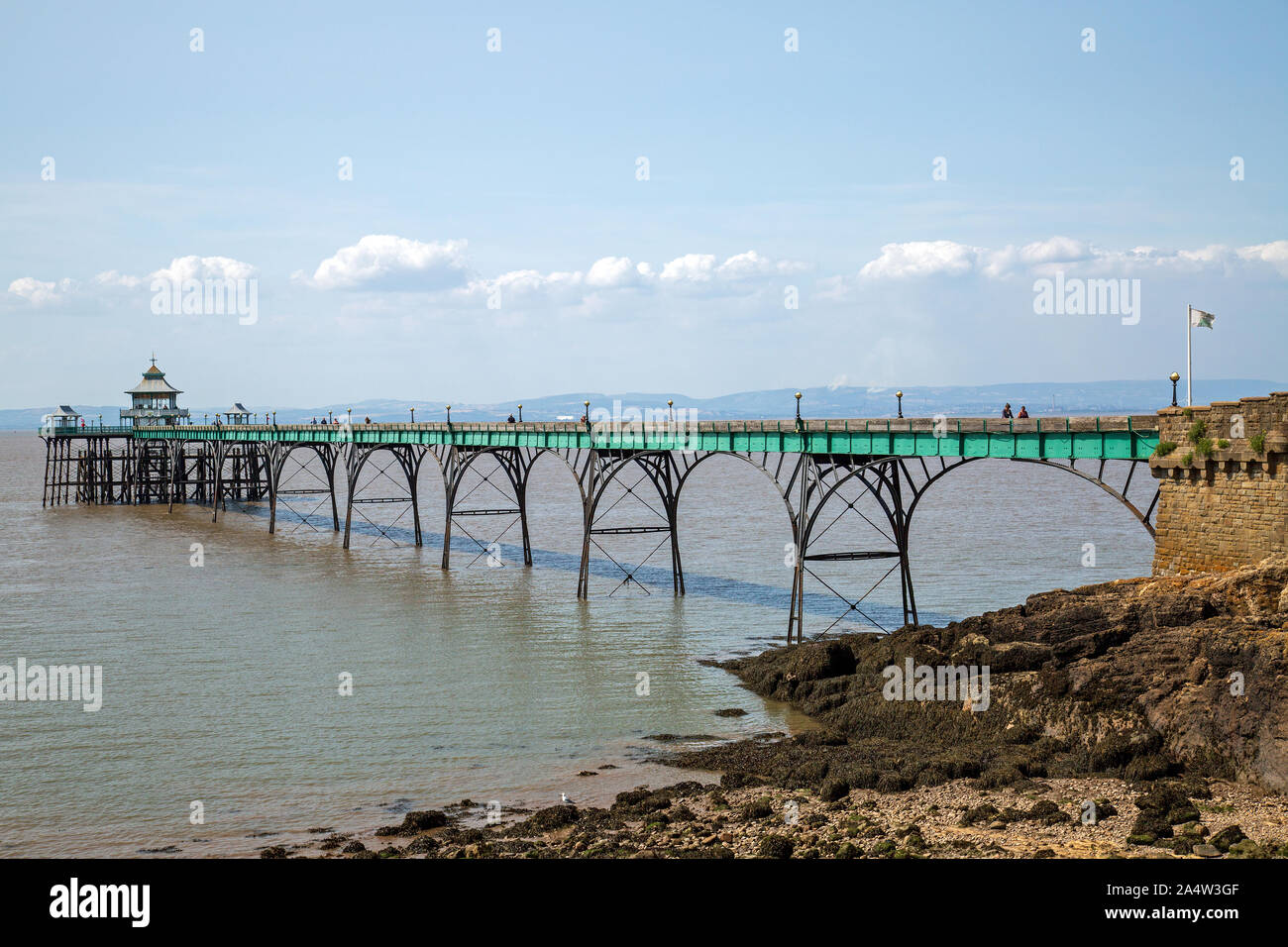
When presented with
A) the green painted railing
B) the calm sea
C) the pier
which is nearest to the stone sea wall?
the pier

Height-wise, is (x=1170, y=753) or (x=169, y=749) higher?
(x=1170, y=753)

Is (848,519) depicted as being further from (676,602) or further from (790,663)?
(790,663)

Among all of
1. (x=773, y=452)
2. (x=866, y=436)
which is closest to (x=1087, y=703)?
(x=866, y=436)

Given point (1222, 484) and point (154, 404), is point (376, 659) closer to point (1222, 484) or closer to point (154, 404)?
point (1222, 484)

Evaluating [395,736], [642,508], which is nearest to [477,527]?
[642,508]

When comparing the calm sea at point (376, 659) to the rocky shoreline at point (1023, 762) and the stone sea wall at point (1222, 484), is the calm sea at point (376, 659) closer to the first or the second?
the rocky shoreline at point (1023, 762)

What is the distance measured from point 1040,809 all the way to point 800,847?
4.03 meters

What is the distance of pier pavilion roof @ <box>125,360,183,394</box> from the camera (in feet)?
354

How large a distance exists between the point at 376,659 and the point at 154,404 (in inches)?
3410

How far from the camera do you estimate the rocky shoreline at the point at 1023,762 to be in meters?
16.2

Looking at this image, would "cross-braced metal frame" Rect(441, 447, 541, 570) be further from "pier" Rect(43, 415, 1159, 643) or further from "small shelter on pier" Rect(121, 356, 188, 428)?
"small shelter on pier" Rect(121, 356, 188, 428)

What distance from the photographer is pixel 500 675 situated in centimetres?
3127

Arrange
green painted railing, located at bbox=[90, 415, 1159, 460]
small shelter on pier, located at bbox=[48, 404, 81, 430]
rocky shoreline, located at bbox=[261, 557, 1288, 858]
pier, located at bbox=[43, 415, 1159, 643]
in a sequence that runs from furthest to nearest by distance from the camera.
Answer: small shelter on pier, located at bbox=[48, 404, 81, 430]
pier, located at bbox=[43, 415, 1159, 643]
green painted railing, located at bbox=[90, 415, 1159, 460]
rocky shoreline, located at bbox=[261, 557, 1288, 858]

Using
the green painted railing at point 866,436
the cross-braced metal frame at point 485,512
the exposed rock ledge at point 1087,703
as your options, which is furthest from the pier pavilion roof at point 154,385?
the exposed rock ledge at point 1087,703
